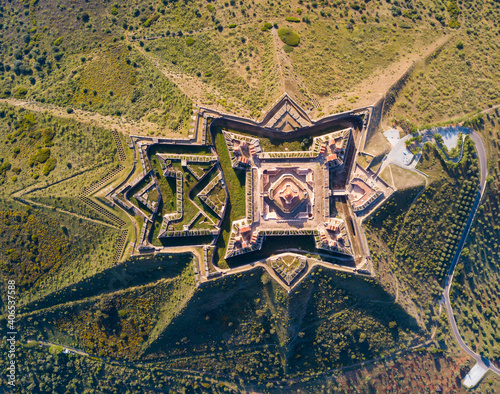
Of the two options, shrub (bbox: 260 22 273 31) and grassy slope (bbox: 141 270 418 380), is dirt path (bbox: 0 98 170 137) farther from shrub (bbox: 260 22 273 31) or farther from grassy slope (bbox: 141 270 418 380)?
grassy slope (bbox: 141 270 418 380)

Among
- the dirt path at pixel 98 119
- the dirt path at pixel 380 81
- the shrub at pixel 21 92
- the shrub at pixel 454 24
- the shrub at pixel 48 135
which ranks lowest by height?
the shrub at pixel 48 135

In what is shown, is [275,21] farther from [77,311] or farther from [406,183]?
[77,311]

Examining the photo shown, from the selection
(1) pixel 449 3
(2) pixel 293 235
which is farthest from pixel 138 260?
(1) pixel 449 3

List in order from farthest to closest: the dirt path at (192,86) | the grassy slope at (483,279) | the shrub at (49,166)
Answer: the grassy slope at (483,279) → the shrub at (49,166) → the dirt path at (192,86)

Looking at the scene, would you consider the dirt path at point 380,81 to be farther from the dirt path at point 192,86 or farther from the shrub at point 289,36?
the dirt path at point 192,86

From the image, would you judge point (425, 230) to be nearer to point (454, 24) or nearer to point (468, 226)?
point (468, 226)

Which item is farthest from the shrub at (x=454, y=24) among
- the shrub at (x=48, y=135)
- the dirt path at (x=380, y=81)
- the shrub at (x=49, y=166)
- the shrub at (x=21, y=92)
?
the shrub at (x=21, y=92)
